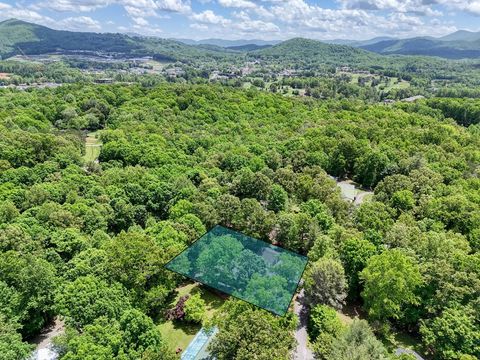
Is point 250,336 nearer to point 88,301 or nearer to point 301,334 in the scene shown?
point 301,334

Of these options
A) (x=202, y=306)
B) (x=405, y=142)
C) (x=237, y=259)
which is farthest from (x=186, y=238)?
(x=405, y=142)

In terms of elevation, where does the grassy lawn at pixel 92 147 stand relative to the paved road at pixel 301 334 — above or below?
above

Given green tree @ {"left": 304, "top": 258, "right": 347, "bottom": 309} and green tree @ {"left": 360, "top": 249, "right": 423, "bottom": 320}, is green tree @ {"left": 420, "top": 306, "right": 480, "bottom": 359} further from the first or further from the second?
green tree @ {"left": 304, "top": 258, "right": 347, "bottom": 309}

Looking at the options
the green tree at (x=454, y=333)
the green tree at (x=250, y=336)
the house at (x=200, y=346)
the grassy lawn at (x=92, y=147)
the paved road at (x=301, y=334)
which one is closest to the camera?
the green tree at (x=250, y=336)

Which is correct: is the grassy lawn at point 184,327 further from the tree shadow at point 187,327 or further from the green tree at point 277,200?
the green tree at point 277,200

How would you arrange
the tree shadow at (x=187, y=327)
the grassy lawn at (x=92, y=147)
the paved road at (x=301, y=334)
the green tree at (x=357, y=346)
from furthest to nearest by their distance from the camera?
the grassy lawn at (x=92, y=147)
the tree shadow at (x=187, y=327)
the paved road at (x=301, y=334)
the green tree at (x=357, y=346)

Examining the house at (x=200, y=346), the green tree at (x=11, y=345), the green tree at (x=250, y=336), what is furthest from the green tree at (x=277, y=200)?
the green tree at (x=11, y=345)
